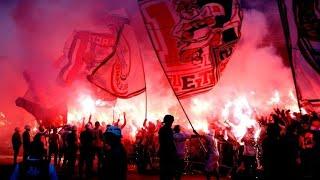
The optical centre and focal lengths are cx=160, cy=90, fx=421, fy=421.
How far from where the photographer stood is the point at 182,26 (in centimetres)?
1415

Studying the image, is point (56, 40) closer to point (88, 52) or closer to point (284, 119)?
point (88, 52)

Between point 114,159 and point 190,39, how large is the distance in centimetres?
961

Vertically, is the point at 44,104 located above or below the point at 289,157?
above

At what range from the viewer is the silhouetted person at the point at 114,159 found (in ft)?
16.1

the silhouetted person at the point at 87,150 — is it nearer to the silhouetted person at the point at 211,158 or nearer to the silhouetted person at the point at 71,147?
the silhouetted person at the point at 71,147

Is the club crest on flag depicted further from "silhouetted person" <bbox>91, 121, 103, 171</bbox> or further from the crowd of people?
"silhouetted person" <bbox>91, 121, 103, 171</bbox>

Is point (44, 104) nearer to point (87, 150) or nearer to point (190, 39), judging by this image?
point (87, 150)

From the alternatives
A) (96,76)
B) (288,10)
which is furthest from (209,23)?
(96,76)

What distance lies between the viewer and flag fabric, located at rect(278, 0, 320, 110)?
41.2 ft

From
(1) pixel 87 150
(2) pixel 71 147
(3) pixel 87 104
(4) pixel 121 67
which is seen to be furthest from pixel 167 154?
(3) pixel 87 104

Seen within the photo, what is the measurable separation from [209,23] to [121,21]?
5319mm

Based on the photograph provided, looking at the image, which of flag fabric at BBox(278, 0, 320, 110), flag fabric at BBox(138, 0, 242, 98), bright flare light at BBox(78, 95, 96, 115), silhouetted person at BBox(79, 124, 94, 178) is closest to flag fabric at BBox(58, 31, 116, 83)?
bright flare light at BBox(78, 95, 96, 115)

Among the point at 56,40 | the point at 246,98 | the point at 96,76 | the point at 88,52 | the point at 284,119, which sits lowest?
the point at 284,119

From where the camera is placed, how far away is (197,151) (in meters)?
14.0
